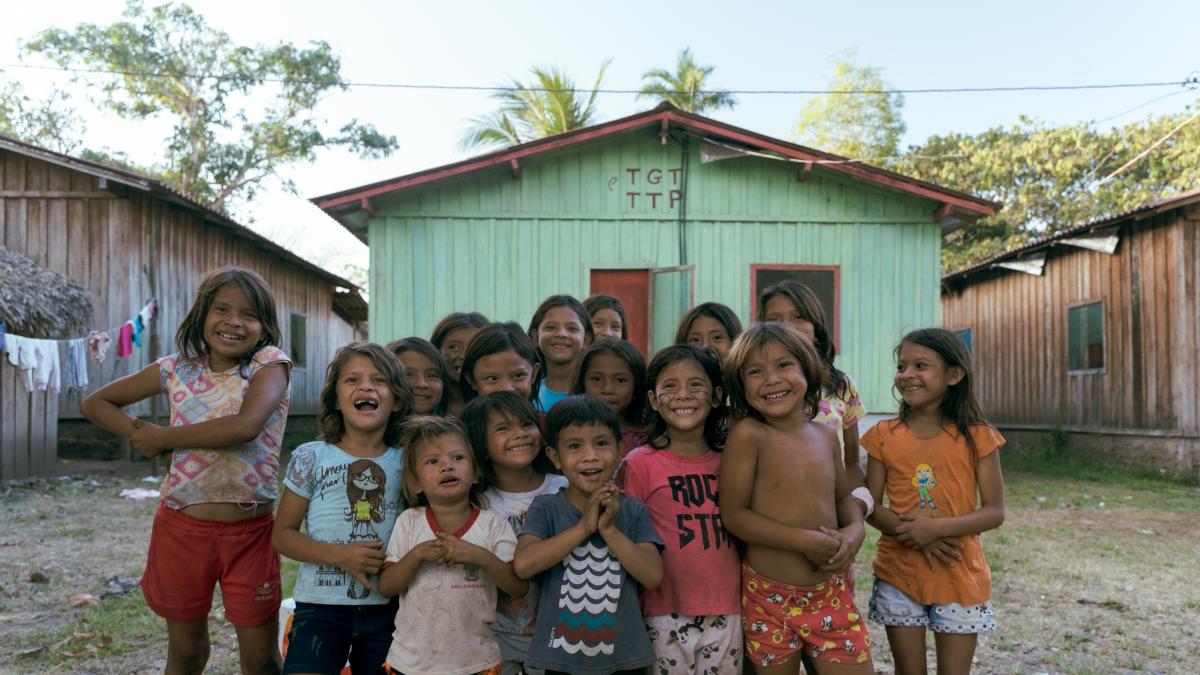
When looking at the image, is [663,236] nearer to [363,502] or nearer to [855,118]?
[363,502]

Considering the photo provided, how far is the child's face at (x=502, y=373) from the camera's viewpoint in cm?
299

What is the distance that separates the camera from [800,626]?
237cm

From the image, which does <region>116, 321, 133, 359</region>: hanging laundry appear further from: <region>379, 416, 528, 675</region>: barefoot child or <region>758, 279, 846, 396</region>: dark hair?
<region>758, 279, 846, 396</region>: dark hair

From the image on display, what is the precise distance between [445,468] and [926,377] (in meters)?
1.60

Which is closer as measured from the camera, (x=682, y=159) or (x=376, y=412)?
(x=376, y=412)

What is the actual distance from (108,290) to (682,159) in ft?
26.1

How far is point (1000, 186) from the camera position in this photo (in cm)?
2445

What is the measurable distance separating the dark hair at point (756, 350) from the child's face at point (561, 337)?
0.95 metres

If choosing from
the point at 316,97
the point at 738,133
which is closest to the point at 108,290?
the point at 738,133

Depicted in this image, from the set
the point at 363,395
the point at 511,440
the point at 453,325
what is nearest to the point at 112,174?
the point at 453,325

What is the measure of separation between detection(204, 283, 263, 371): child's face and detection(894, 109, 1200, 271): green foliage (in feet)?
73.5

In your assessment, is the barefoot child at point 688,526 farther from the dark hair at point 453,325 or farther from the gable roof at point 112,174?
the gable roof at point 112,174

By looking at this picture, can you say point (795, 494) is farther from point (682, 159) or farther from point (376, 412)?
point (682, 159)

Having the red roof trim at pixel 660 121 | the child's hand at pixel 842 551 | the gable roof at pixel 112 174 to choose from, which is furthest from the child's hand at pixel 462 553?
the gable roof at pixel 112 174
